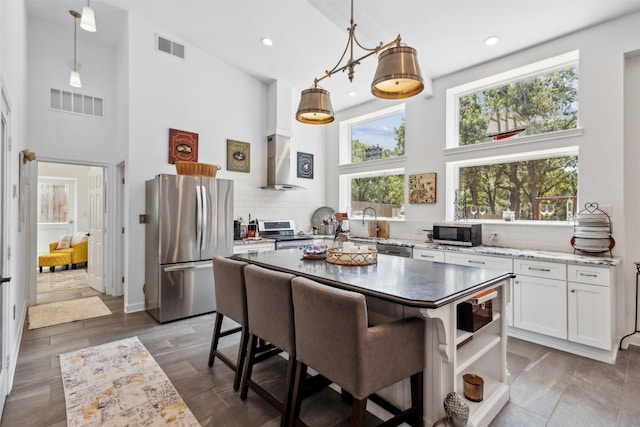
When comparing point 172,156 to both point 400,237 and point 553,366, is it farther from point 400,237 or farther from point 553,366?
point 553,366

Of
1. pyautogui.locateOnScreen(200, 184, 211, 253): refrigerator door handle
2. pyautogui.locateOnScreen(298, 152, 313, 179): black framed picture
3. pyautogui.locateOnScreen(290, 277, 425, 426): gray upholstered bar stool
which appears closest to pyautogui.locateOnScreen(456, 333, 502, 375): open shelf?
pyautogui.locateOnScreen(290, 277, 425, 426): gray upholstered bar stool

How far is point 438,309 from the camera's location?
5.06 feet

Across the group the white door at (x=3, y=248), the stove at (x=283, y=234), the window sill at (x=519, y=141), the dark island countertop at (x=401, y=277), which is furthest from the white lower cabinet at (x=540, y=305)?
the white door at (x=3, y=248)

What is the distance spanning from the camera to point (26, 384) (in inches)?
93.4

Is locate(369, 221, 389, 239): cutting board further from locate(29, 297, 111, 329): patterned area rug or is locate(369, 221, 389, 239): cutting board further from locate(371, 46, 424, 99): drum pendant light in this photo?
locate(29, 297, 111, 329): patterned area rug

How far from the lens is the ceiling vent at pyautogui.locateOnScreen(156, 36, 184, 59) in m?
4.26

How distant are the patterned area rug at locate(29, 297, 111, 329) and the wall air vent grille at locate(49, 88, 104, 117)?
2693mm

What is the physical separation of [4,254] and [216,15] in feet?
10.9

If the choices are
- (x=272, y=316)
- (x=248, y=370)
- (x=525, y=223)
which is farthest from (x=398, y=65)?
(x=525, y=223)

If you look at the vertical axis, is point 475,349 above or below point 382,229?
below

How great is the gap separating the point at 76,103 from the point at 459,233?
5.57 metres

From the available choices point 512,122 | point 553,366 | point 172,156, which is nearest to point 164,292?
point 172,156

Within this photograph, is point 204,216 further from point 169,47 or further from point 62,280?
point 62,280

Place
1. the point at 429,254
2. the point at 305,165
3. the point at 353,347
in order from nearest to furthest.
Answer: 1. the point at 353,347
2. the point at 429,254
3. the point at 305,165
